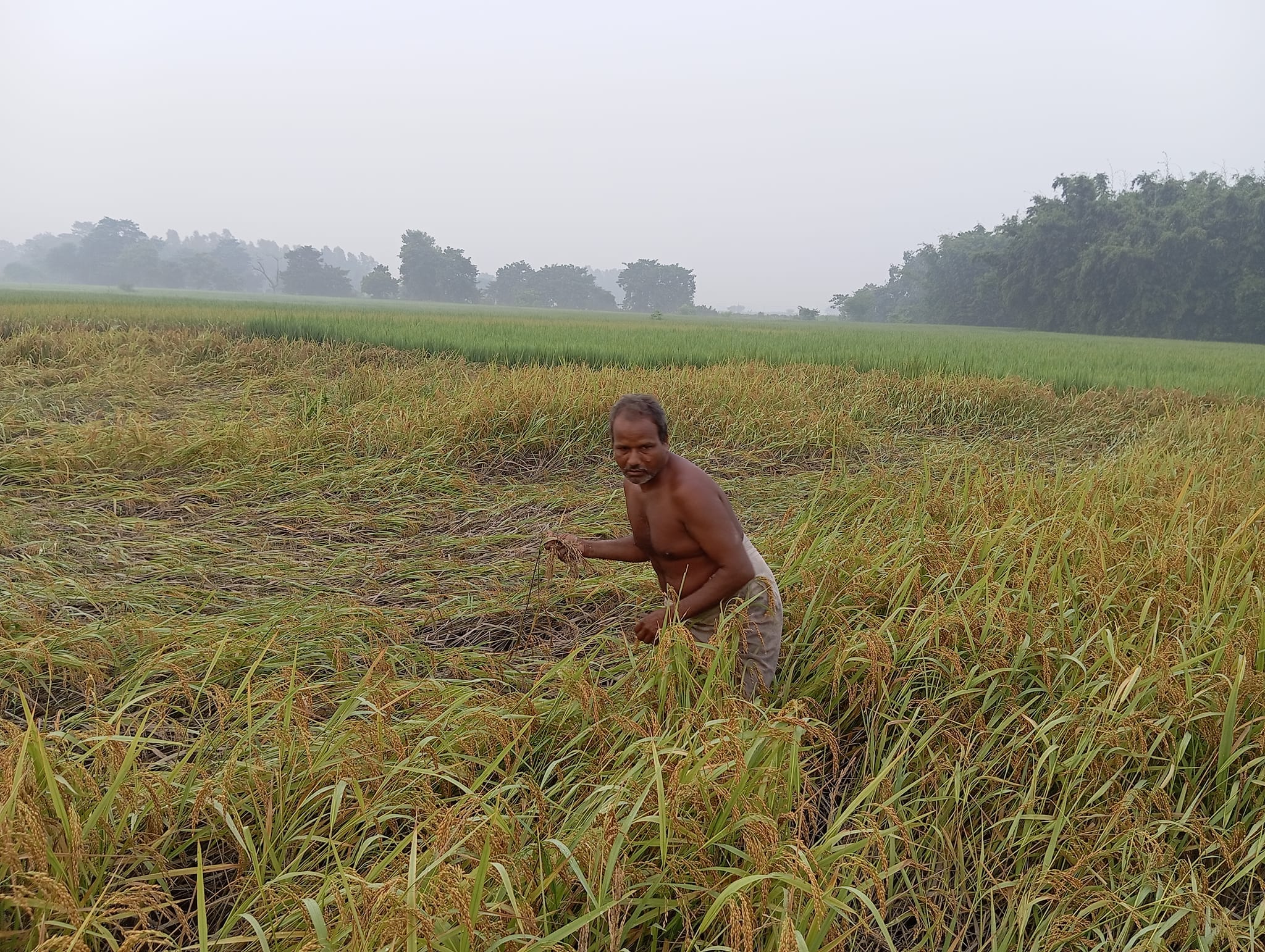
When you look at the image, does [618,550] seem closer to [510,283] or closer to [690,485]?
[690,485]

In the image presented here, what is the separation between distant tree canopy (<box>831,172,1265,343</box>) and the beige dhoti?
38.6 metres

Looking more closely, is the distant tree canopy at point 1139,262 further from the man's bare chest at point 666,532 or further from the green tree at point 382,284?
the green tree at point 382,284

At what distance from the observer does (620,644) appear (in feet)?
8.01

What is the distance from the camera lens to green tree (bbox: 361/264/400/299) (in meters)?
79.4

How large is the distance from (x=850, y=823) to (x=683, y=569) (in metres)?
0.77

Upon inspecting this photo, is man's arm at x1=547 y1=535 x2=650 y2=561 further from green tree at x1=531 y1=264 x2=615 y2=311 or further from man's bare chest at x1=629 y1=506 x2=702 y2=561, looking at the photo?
green tree at x1=531 y1=264 x2=615 y2=311

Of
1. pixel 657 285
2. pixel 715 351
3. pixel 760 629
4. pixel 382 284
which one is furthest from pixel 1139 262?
pixel 382 284

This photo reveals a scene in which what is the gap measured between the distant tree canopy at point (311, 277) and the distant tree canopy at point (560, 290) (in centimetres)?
1738

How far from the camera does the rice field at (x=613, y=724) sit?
1.32 meters

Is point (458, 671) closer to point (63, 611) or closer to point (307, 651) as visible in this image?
point (307, 651)

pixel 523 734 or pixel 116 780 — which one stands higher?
pixel 116 780

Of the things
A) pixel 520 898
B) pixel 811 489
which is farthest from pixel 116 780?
pixel 811 489

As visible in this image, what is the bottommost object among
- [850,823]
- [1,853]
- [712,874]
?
[850,823]

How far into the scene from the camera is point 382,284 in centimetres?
7988
